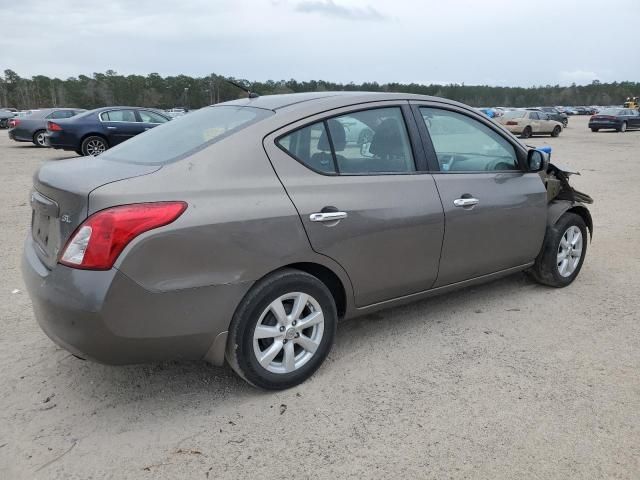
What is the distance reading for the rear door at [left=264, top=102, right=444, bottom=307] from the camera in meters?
2.98

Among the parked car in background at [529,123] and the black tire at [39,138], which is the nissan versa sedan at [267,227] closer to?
the black tire at [39,138]

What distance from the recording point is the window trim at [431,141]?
3600 millimetres

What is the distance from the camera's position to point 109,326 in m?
2.44

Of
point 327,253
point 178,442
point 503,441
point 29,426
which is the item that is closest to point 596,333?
point 503,441

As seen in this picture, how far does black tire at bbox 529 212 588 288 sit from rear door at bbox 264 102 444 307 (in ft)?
4.51

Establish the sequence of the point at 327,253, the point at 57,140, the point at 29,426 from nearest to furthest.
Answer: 1. the point at 29,426
2. the point at 327,253
3. the point at 57,140

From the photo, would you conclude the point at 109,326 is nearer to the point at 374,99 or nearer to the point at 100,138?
the point at 374,99

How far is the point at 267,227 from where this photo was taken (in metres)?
2.77

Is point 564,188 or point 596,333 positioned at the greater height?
point 564,188

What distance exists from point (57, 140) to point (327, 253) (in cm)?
1312

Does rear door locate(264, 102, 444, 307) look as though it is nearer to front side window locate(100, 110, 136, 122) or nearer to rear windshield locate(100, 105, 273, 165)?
rear windshield locate(100, 105, 273, 165)

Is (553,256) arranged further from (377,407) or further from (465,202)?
(377,407)

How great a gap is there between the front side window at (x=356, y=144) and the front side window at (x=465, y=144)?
28cm

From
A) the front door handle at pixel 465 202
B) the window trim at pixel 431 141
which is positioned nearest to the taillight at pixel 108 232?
the window trim at pixel 431 141
